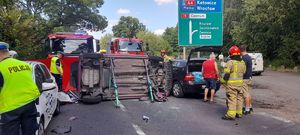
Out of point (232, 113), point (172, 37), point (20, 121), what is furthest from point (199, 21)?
point (172, 37)

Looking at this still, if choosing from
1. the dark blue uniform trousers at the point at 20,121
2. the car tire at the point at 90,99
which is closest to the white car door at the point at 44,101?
the dark blue uniform trousers at the point at 20,121

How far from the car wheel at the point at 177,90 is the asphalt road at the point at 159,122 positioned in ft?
6.72

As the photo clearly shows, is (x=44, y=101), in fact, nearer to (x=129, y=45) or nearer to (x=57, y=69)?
(x=57, y=69)

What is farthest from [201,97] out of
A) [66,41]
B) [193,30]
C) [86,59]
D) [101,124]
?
[66,41]

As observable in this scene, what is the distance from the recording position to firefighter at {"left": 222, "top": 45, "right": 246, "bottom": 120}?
10211 mm

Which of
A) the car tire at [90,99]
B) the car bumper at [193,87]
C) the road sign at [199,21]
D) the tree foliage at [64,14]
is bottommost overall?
the car tire at [90,99]

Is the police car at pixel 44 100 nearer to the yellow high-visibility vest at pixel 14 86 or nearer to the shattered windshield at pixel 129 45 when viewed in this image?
the yellow high-visibility vest at pixel 14 86

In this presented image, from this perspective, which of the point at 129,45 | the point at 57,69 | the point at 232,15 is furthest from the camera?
the point at 232,15

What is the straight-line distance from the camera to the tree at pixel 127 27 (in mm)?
101688

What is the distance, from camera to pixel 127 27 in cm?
10450

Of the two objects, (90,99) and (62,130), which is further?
(90,99)

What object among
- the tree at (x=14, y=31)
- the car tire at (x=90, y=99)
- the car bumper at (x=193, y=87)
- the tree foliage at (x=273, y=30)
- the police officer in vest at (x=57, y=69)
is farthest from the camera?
the tree foliage at (x=273, y=30)

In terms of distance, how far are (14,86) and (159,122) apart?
490cm

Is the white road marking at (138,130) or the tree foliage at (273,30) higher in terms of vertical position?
the tree foliage at (273,30)
